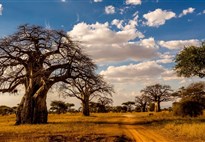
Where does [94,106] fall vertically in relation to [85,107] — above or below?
above

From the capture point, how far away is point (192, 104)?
39.6 m

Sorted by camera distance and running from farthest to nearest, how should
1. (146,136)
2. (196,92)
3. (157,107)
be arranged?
(157,107)
(196,92)
(146,136)

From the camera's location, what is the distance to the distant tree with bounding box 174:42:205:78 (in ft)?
96.1

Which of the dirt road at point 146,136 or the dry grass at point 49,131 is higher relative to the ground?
the dry grass at point 49,131

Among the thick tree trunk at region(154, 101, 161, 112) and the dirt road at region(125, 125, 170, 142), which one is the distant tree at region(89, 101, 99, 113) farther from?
the dirt road at region(125, 125, 170, 142)

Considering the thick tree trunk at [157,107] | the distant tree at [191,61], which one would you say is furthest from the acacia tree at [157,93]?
the distant tree at [191,61]

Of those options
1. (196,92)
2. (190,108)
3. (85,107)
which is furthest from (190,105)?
(85,107)

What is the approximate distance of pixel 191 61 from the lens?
1172 inches

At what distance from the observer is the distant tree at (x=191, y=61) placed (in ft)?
96.1

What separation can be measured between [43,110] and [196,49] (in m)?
15.0

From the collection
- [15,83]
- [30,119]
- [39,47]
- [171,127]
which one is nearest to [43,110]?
[30,119]

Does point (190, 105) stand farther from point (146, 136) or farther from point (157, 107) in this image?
point (157, 107)

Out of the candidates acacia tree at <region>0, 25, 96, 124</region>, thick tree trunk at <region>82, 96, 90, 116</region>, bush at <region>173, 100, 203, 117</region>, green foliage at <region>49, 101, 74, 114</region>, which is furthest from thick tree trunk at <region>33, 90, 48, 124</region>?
green foliage at <region>49, 101, 74, 114</region>

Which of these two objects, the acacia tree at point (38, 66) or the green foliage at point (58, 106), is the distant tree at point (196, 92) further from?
the green foliage at point (58, 106)
